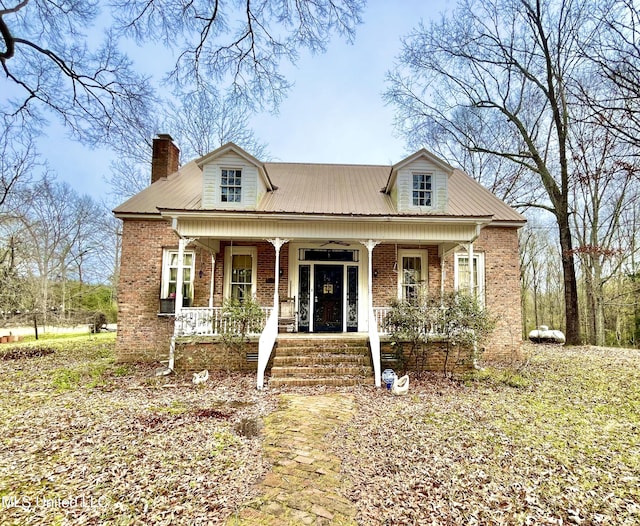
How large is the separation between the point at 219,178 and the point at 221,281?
308cm

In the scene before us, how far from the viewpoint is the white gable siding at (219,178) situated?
9961mm

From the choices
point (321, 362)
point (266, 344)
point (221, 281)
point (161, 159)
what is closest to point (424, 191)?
point (321, 362)

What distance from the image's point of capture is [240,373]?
852cm

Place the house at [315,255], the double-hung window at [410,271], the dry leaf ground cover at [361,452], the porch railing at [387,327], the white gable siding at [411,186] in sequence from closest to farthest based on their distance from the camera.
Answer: the dry leaf ground cover at [361,452], the porch railing at [387,327], the house at [315,255], the white gable siding at [411,186], the double-hung window at [410,271]

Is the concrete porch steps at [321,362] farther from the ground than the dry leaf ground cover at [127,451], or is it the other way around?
the concrete porch steps at [321,362]

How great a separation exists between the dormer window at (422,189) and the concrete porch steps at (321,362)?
4442 millimetres

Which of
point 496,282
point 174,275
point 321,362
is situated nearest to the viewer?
point 321,362

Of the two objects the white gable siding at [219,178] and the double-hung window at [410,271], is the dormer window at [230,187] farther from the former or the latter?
the double-hung window at [410,271]

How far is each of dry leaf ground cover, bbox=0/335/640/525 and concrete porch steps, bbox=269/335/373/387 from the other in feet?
2.30

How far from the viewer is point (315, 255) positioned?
35.7 ft

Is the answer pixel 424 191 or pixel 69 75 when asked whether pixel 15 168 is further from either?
pixel 424 191

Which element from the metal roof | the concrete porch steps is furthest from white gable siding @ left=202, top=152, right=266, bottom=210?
the concrete porch steps

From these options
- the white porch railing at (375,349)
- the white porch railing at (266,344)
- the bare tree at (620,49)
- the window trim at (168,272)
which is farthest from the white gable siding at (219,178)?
the bare tree at (620,49)

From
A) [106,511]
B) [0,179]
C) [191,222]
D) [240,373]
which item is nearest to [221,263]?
[191,222]
